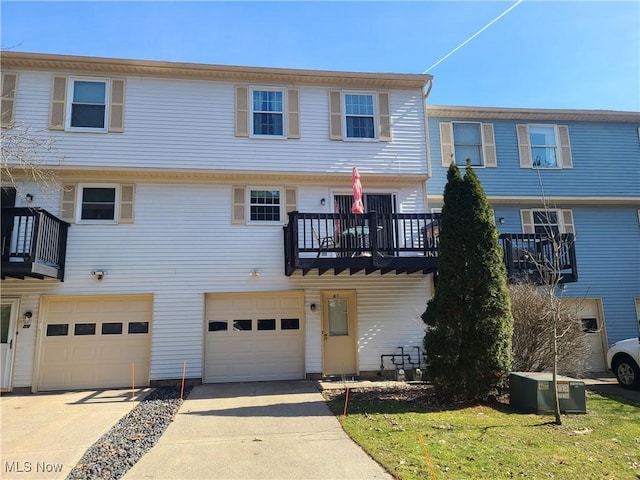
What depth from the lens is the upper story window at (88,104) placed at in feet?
34.8

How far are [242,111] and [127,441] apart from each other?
8133 mm

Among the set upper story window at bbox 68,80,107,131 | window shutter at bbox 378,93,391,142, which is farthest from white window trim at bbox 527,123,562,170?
upper story window at bbox 68,80,107,131

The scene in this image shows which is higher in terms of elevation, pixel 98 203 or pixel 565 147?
pixel 565 147

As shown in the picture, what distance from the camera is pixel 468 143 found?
13.4m

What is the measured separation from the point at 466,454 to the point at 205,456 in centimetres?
314

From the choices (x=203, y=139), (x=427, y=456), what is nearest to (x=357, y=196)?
(x=203, y=139)

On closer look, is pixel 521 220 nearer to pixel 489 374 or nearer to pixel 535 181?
pixel 535 181

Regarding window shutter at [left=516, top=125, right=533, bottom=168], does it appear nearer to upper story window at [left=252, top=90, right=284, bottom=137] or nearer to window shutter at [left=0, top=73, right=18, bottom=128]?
upper story window at [left=252, top=90, right=284, bottom=137]

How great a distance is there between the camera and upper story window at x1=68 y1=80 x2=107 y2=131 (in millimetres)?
10602

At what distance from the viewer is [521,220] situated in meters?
13.3

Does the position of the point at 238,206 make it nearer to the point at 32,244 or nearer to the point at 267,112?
the point at 267,112

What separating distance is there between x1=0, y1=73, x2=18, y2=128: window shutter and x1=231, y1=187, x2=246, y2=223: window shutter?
5.53 metres

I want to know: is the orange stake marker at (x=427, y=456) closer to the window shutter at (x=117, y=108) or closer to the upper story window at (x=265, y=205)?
the upper story window at (x=265, y=205)

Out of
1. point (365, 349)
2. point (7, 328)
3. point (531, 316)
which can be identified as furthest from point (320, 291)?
point (7, 328)
